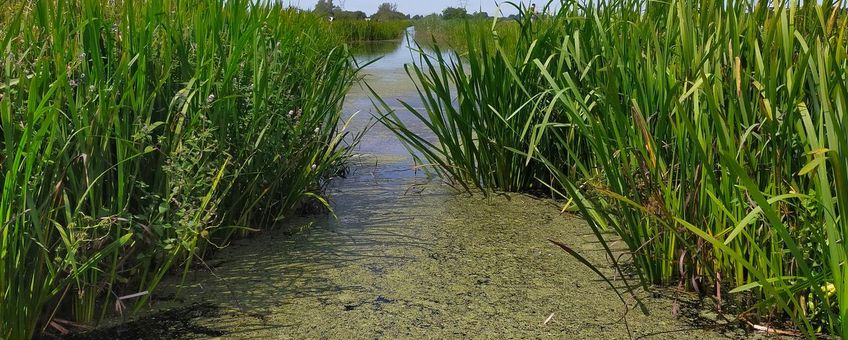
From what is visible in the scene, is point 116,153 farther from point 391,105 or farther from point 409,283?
point 391,105

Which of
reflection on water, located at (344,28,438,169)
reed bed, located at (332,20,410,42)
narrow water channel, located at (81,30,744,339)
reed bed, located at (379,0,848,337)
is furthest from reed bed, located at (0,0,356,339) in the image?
reed bed, located at (332,20,410,42)

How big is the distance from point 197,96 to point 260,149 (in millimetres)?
223

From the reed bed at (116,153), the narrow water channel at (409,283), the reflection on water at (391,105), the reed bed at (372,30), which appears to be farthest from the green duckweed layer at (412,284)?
the reed bed at (372,30)

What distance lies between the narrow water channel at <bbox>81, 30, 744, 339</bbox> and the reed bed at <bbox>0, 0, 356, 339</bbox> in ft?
0.29

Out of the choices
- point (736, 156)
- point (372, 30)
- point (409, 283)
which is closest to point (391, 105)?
point (409, 283)

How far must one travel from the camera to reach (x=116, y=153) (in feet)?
4.78

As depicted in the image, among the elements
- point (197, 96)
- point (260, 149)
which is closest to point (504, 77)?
point (260, 149)

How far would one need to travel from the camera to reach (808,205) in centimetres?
126

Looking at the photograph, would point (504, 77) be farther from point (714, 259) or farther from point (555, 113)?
point (714, 259)

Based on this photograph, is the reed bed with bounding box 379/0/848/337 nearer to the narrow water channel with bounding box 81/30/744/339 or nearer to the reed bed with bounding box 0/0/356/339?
the narrow water channel with bounding box 81/30/744/339

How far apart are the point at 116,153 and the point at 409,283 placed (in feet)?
1.93

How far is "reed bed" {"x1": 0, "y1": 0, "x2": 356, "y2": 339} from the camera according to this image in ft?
3.88

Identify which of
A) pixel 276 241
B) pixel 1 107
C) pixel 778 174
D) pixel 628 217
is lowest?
pixel 276 241

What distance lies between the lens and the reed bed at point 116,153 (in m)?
1.18
